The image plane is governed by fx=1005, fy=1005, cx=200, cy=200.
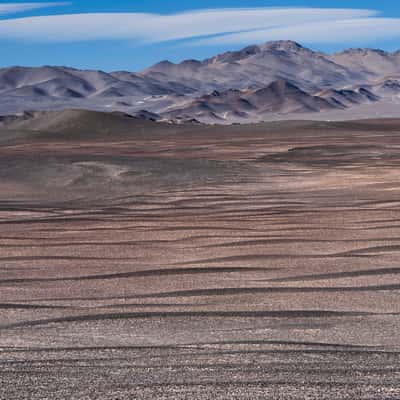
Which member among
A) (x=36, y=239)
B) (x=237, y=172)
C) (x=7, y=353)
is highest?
(x=7, y=353)

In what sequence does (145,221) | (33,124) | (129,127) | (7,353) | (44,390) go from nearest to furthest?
(44,390) → (7,353) → (145,221) → (129,127) → (33,124)

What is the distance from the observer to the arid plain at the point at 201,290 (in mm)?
5742

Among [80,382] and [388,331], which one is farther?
[388,331]

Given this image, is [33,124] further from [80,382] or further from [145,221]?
[80,382]

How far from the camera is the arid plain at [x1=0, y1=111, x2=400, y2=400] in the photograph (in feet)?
18.8

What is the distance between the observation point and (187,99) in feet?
593

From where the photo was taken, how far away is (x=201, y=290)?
387 inches

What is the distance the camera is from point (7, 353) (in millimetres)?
6727

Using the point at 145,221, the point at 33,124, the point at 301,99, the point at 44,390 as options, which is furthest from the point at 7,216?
the point at 301,99

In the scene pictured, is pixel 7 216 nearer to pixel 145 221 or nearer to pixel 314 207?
pixel 145 221

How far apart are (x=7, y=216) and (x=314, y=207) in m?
5.53

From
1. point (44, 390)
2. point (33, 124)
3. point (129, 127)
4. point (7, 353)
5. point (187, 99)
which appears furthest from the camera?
point (187, 99)

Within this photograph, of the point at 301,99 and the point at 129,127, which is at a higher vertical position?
the point at 129,127

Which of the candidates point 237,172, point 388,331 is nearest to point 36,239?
point 388,331
